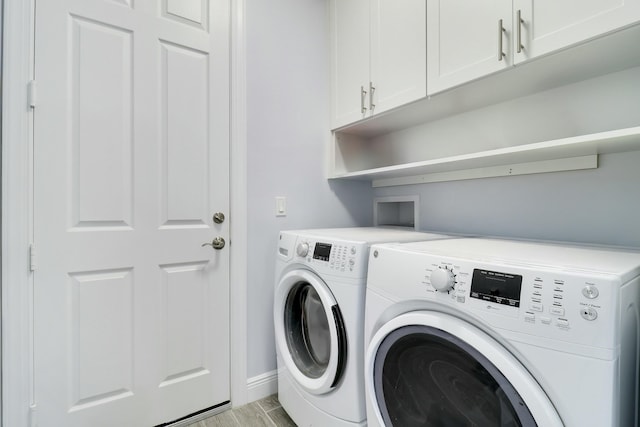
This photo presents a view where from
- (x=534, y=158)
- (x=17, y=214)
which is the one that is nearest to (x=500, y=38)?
(x=534, y=158)

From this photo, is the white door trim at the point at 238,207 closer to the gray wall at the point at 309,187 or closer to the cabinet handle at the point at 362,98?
the gray wall at the point at 309,187

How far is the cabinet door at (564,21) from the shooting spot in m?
0.85

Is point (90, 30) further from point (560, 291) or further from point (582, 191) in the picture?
point (582, 191)

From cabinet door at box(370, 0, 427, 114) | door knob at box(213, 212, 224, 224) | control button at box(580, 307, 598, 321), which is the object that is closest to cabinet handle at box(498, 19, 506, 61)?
cabinet door at box(370, 0, 427, 114)

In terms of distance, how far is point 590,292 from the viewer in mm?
557

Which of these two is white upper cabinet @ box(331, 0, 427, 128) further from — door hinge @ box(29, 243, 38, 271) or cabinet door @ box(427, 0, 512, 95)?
door hinge @ box(29, 243, 38, 271)

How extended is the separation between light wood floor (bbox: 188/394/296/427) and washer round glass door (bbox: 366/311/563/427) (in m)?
0.76

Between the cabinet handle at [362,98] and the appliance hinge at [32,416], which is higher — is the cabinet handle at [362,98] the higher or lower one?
the higher one

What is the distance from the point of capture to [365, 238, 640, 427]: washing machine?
0.55 metres

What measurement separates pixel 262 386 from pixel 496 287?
1.46 meters

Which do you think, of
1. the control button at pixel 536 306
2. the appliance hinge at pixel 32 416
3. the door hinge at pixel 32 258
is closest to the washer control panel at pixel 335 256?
the control button at pixel 536 306

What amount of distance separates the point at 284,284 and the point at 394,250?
699 millimetres

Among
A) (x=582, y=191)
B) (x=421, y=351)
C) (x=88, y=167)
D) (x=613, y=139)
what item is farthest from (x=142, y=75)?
(x=582, y=191)

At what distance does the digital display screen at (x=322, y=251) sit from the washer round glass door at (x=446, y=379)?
385mm
